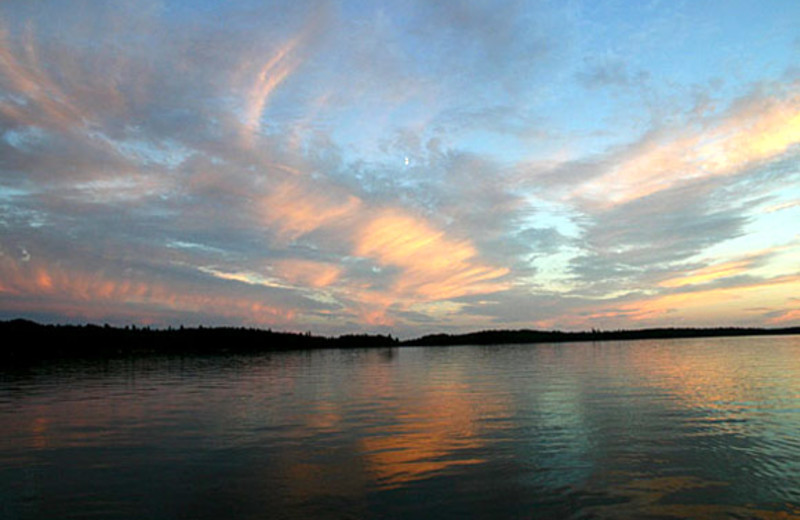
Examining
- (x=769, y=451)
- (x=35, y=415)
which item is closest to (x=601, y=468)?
(x=769, y=451)

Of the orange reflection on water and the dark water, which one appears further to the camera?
the orange reflection on water

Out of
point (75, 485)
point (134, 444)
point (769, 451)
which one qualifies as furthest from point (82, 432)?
point (769, 451)

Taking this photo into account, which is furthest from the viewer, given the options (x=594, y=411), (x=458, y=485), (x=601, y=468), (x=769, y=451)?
(x=594, y=411)

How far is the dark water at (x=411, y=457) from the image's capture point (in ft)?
50.5

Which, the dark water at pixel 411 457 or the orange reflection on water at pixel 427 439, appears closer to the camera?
the dark water at pixel 411 457

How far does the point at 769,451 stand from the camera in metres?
21.6

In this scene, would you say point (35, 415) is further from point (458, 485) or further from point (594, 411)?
point (594, 411)

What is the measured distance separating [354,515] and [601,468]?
1002 centimetres

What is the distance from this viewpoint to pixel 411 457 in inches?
845

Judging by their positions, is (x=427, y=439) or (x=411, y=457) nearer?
(x=411, y=457)

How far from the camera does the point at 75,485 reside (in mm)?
18047

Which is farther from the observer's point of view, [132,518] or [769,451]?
[769,451]

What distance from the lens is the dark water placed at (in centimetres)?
1541

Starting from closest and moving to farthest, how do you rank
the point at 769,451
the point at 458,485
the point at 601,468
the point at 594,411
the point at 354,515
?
the point at 354,515 → the point at 458,485 → the point at 601,468 → the point at 769,451 → the point at 594,411
